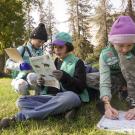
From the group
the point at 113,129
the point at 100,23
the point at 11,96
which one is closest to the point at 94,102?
the point at 113,129

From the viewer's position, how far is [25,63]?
220 inches

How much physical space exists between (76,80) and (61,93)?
10.2 inches

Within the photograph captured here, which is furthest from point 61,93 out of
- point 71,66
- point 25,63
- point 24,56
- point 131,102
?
point 24,56

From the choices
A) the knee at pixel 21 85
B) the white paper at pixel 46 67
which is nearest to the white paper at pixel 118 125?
the white paper at pixel 46 67

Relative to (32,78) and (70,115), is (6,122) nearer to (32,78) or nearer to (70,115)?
(70,115)

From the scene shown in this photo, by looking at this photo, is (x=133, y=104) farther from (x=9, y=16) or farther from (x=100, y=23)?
(x=100, y=23)

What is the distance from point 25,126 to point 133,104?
1.34m

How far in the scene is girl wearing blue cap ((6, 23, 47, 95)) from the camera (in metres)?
5.71

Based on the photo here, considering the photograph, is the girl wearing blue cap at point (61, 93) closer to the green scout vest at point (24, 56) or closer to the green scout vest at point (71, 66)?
the green scout vest at point (71, 66)

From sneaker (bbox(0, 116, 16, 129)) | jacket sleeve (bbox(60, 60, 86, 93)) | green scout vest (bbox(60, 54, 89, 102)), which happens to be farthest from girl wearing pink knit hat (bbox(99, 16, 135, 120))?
sneaker (bbox(0, 116, 16, 129))

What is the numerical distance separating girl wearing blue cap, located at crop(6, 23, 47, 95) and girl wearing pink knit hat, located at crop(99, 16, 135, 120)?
1.29 m

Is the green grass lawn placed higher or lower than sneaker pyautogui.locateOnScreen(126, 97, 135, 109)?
lower

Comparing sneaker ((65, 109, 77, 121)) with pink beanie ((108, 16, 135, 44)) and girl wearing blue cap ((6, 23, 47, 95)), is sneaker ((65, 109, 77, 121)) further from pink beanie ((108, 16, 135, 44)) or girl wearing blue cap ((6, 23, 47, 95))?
girl wearing blue cap ((6, 23, 47, 95))

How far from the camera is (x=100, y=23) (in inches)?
1620
